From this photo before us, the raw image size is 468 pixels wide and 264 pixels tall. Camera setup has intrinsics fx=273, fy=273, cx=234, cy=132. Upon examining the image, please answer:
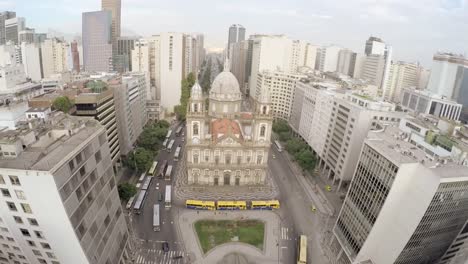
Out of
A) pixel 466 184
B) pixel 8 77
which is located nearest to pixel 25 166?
pixel 466 184

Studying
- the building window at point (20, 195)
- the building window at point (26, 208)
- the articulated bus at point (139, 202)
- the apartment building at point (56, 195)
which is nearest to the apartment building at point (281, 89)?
the articulated bus at point (139, 202)

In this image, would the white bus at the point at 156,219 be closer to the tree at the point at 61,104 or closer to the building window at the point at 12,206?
the tree at the point at 61,104

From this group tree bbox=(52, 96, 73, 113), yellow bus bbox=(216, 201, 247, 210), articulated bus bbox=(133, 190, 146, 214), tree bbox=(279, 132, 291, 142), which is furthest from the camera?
tree bbox=(279, 132, 291, 142)

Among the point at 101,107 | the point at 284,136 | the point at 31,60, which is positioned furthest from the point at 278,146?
the point at 31,60

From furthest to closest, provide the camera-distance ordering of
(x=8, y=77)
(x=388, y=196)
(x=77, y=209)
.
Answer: (x=8, y=77)
(x=388, y=196)
(x=77, y=209)

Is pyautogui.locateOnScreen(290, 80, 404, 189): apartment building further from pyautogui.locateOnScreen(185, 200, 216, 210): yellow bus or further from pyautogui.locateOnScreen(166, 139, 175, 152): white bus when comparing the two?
pyautogui.locateOnScreen(166, 139, 175, 152): white bus

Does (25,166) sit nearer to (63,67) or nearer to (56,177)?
(56,177)

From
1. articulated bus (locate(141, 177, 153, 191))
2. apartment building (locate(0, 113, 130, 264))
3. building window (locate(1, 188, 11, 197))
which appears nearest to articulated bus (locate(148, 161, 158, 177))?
articulated bus (locate(141, 177, 153, 191))
